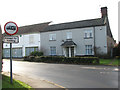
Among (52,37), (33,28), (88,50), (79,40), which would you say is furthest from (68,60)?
(33,28)

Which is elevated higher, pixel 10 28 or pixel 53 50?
pixel 10 28

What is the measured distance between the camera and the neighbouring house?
2462 cm

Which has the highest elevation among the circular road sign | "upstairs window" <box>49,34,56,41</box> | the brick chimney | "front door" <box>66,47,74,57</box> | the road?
the brick chimney

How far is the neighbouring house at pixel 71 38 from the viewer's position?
2462cm

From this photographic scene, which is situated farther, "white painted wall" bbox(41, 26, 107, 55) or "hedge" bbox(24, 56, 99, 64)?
"white painted wall" bbox(41, 26, 107, 55)

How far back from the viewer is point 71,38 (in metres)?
27.5

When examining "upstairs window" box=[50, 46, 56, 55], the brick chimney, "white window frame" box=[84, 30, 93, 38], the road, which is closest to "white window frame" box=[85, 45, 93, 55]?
"white window frame" box=[84, 30, 93, 38]

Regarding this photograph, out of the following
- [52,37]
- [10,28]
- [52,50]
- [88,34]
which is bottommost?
[52,50]

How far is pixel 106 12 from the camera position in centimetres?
2692

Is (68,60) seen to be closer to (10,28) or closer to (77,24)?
(77,24)

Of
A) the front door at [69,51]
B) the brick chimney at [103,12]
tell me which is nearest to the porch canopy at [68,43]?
the front door at [69,51]

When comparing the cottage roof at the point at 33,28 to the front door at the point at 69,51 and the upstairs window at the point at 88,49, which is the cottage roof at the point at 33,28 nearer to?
the front door at the point at 69,51

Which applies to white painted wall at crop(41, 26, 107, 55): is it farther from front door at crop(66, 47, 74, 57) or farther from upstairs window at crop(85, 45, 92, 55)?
front door at crop(66, 47, 74, 57)

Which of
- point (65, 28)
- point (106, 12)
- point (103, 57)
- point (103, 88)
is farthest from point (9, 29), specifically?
point (106, 12)
